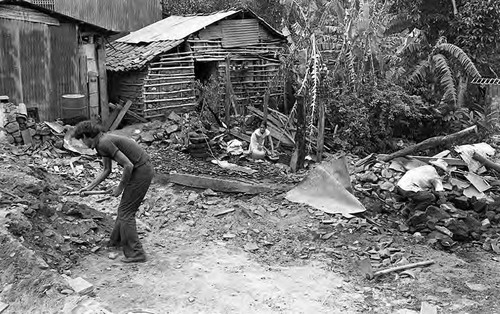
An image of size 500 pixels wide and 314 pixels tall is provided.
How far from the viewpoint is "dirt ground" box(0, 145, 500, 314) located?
546cm

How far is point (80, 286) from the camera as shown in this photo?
540 centimetres

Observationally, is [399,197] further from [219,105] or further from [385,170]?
[219,105]

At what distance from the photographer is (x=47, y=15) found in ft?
42.7

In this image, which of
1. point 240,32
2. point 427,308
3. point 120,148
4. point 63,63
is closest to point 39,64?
point 63,63

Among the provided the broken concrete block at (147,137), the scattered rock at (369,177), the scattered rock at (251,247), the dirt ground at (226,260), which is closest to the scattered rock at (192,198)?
the dirt ground at (226,260)

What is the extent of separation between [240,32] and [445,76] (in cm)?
Answer: 644

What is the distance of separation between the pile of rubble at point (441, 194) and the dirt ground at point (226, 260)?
0.26m

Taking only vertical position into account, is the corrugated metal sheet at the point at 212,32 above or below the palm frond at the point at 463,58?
above

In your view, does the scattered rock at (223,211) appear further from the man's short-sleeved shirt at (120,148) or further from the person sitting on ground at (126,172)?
the man's short-sleeved shirt at (120,148)

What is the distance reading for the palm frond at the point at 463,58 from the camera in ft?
48.7

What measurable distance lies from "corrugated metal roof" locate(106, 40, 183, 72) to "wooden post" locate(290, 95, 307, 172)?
5.77 m

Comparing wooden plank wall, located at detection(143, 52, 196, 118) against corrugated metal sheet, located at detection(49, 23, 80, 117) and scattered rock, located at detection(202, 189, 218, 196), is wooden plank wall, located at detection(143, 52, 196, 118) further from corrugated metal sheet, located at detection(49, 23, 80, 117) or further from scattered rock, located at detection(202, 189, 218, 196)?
scattered rock, located at detection(202, 189, 218, 196)

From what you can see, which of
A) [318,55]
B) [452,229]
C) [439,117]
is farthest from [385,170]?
[439,117]

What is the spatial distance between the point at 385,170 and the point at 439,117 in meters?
7.10
